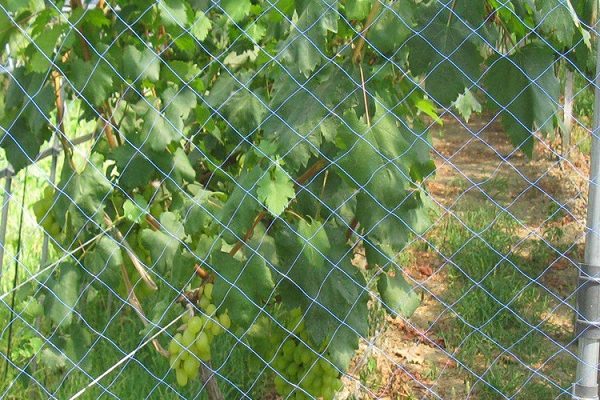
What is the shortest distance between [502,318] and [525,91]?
5.57 feet

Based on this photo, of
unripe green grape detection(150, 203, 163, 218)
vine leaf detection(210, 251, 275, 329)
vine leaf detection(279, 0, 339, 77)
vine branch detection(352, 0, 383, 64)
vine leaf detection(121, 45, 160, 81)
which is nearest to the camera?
vine leaf detection(279, 0, 339, 77)

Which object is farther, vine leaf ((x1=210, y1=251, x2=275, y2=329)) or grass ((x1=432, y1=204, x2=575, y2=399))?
grass ((x1=432, y1=204, x2=575, y2=399))

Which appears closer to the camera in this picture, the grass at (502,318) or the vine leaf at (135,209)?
the vine leaf at (135,209)

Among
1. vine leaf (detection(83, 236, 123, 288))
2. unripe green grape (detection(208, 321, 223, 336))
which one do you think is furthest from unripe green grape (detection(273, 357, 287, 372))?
vine leaf (detection(83, 236, 123, 288))

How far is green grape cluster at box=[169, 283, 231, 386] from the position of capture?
105 inches

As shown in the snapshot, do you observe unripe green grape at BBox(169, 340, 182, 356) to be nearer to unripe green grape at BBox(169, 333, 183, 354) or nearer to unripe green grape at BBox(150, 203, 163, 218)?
unripe green grape at BBox(169, 333, 183, 354)

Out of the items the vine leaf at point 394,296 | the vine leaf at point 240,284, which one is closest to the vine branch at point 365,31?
the vine leaf at point 240,284

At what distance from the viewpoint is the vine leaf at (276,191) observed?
90.1 inches

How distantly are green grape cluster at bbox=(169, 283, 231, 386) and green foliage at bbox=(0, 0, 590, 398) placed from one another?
17 millimetres

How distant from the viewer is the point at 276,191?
91.1 inches

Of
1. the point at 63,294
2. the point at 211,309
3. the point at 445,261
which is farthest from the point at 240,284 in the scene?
the point at 445,261

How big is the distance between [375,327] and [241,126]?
114 centimetres

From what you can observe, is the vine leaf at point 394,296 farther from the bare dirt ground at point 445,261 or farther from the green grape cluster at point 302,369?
the green grape cluster at point 302,369

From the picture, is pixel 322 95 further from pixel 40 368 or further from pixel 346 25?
pixel 40 368
